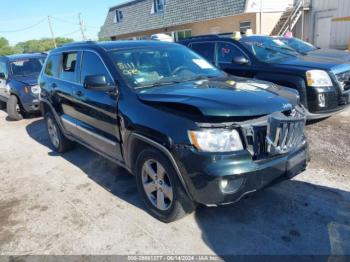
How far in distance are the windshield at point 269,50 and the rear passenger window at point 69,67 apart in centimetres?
343

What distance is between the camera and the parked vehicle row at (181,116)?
260 centimetres

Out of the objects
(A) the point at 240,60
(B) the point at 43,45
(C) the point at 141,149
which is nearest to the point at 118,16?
(A) the point at 240,60

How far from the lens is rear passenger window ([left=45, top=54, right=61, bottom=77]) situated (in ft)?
16.6

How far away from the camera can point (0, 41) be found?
70.1m

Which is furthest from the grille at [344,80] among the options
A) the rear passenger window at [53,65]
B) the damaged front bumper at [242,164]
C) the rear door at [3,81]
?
the rear door at [3,81]

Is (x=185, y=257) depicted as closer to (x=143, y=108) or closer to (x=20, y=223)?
(x=143, y=108)

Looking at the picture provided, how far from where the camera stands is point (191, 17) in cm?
2223

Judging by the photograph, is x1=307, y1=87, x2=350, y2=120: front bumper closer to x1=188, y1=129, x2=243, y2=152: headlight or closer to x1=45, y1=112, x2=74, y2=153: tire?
x1=188, y1=129, x2=243, y2=152: headlight

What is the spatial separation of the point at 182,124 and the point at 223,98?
46cm

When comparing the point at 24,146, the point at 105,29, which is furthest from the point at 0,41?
the point at 24,146

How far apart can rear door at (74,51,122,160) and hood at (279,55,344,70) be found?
3.52 m

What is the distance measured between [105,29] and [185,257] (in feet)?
107

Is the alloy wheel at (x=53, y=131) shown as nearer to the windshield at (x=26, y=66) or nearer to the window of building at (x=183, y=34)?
the windshield at (x=26, y=66)

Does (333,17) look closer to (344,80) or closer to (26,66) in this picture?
(344,80)
